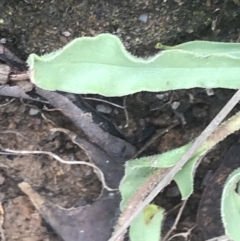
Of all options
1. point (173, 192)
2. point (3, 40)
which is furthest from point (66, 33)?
point (173, 192)

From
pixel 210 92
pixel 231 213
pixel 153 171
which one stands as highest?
pixel 210 92

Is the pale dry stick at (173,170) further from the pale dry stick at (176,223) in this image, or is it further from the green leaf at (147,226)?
the pale dry stick at (176,223)

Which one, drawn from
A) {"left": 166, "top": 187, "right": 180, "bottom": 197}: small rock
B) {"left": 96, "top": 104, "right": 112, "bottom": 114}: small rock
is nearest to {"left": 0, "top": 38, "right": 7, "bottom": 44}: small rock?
{"left": 96, "top": 104, "right": 112, "bottom": 114}: small rock

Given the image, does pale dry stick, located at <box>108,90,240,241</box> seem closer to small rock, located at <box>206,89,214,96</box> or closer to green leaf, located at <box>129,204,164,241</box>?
green leaf, located at <box>129,204,164,241</box>

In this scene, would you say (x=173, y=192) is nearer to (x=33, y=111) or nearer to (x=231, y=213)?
(x=231, y=213)

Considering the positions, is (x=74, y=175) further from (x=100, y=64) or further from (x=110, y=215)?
(x=100, y=64)

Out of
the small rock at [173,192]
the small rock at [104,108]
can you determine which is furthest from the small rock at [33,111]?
the small rock at [173,192]
